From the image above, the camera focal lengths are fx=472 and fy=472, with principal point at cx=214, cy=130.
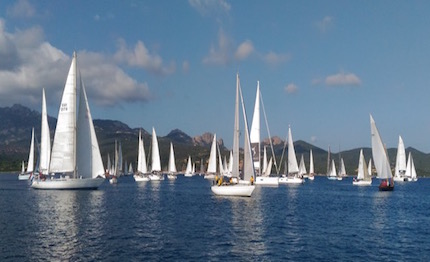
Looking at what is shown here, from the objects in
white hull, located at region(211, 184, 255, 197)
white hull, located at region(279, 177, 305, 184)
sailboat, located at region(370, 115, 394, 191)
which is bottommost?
white hull, located at region(211, 184, 255, 197)

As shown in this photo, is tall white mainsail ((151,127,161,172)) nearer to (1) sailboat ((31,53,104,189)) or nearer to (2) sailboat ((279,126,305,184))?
(2) sailboat ((279,126,305,184))

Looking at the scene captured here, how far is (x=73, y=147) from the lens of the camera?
212 ft

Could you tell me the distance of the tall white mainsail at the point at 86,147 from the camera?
64.8 meters

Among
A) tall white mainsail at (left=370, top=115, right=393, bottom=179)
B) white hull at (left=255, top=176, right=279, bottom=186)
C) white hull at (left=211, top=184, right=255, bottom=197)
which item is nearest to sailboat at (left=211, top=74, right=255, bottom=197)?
white hull at (left=211, top=184, right=255, bottom=197)

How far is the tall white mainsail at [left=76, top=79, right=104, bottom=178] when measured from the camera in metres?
64.8

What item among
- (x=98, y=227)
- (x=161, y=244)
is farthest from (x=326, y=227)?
(x=98, y=227)

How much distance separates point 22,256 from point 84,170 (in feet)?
139

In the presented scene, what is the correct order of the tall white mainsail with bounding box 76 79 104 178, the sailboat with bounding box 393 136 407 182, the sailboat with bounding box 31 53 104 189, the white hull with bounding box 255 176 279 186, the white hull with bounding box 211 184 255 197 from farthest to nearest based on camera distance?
the sailboat with bounding box 393 136 407 182 → the white hull with bounding box 255 176 279 186 → the tall white mainsail with bounding box 76 79 104 178 → the sailboat with bounding box 31 53 104 189 → the white hull with bounding box 211 184 255 197

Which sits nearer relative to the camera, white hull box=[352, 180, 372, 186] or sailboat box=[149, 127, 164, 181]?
white hull box=[352, 180, 372, 186]

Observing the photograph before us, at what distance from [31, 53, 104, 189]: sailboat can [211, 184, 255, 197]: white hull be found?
61.1 ft

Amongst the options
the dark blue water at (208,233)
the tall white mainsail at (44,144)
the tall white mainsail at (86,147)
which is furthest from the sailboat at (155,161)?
the dark blue water at (208,233)

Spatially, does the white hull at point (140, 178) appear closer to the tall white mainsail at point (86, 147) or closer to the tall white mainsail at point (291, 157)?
the tall white mainsail at point (291, 157)

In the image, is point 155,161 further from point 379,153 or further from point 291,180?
point 379,153

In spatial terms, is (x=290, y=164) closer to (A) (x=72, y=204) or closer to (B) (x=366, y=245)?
(A) (x=72, y=204)
